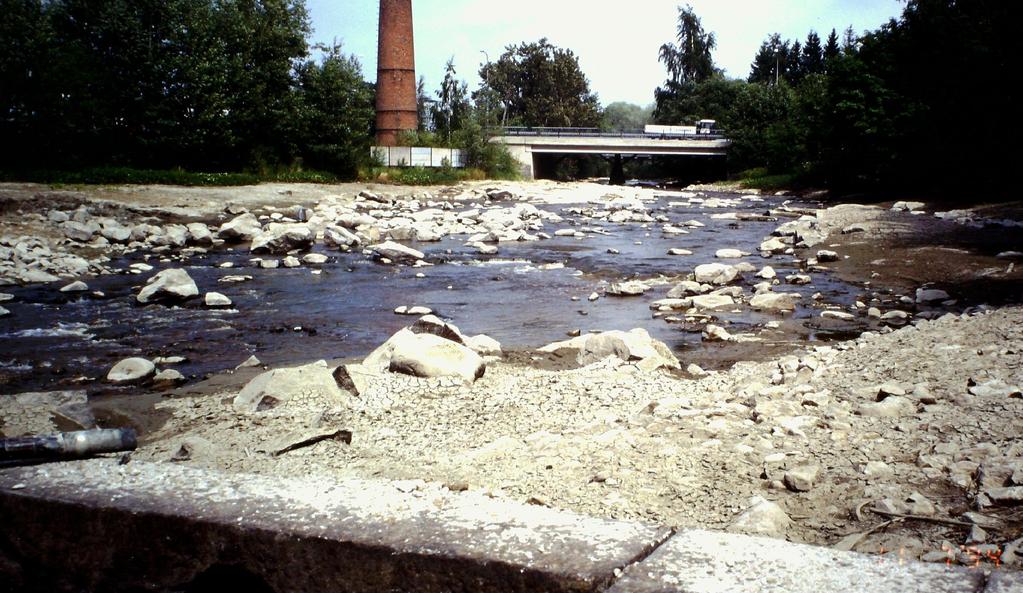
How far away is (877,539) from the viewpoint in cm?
352

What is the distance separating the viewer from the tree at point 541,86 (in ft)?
268

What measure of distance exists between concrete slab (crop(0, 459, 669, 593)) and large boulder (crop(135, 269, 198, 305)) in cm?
933

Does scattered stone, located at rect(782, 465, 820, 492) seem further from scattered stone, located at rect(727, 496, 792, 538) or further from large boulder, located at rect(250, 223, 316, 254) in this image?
large boulder, located at rect(250, 223, 316, 254)

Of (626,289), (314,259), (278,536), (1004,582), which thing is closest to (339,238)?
(314,259)

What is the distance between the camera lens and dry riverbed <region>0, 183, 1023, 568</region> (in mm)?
3787

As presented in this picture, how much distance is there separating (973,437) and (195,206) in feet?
78.6

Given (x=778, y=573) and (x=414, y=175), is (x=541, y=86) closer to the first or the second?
(x=414, y=175)

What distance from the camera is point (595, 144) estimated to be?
192 feet

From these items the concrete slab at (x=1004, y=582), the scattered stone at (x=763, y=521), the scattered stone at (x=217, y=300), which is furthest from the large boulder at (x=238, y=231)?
the concrete slab at (x=1004, y=582)

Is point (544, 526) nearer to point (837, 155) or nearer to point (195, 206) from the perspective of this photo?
point (195, 206)

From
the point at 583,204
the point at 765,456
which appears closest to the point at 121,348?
the point at 765,456

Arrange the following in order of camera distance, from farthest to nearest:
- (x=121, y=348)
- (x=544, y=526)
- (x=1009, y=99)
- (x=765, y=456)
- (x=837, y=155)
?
(x=837, y=155) < (x=1009, y=99) < (x=121, y=348) < (x=765, y=456) < (x=544, y=526)

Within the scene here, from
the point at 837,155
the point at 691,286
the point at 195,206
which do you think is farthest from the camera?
the point at 837,155

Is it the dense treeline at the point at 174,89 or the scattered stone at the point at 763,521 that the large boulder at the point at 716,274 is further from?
the dense treeline at the point at 174,89
